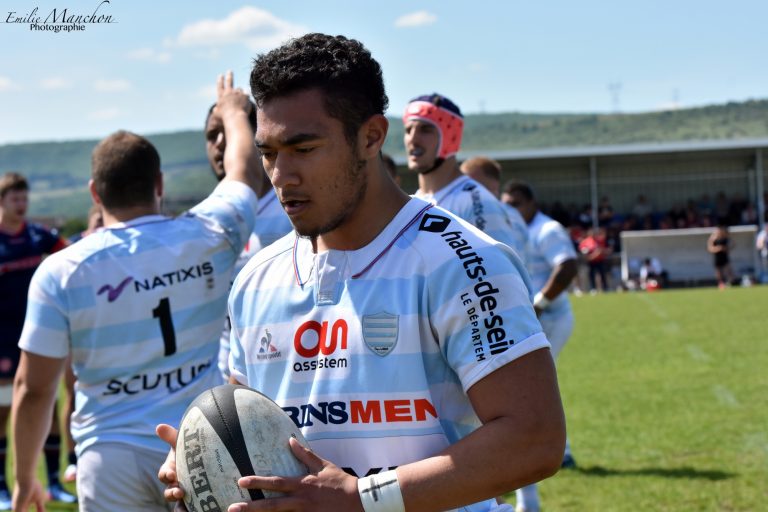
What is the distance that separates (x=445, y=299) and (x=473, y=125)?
153174 mm

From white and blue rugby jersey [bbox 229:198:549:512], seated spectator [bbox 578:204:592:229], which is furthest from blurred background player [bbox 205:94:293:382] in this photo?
seated spectator [bbox 578:204:592:229]

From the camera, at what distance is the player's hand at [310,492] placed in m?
2.46

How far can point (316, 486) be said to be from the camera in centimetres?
248

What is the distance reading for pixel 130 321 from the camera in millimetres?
4660

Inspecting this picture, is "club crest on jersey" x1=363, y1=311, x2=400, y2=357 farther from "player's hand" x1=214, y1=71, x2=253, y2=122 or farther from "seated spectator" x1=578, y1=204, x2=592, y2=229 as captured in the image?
"seated spectator" x1=578, y1=204, x2=592, y2=229

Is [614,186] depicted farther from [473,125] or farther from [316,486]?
[473,125]

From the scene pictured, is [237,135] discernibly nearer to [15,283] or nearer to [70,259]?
[70,259]

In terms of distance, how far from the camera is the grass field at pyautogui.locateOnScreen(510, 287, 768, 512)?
8.29 m

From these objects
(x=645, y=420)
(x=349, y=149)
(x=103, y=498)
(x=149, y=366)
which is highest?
(x=349, y=149)

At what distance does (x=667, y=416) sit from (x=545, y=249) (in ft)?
9.17

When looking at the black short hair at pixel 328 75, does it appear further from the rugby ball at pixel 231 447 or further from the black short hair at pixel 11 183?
the black short hair at pixel 11 183

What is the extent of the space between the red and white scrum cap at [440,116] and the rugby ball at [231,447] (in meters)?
4.69

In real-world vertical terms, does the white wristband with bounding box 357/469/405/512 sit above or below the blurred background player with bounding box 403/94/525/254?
below

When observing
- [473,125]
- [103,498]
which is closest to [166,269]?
[103,498]
